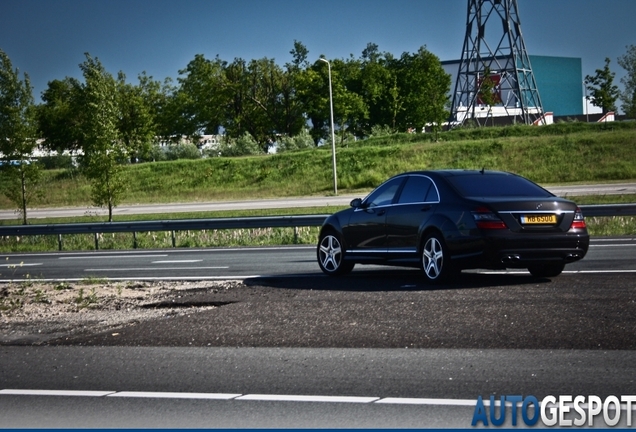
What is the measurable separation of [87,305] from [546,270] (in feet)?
20.1

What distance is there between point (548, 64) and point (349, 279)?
332 feet

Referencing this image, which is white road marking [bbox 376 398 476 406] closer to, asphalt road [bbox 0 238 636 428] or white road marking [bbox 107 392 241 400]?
asphalt road [bbox 0 238 636 428]

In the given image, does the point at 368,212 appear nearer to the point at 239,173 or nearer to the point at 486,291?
the point at 486,291

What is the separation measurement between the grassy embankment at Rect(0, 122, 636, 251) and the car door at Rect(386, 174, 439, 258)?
28.2 meters

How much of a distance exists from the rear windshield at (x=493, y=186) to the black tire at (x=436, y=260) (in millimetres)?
704

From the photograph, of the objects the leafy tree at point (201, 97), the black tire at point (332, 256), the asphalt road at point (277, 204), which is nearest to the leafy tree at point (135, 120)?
the leafy tree at point (201, 97)

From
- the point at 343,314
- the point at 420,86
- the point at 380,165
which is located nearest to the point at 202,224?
the point at 343,314

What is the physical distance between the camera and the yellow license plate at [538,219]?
11.9m

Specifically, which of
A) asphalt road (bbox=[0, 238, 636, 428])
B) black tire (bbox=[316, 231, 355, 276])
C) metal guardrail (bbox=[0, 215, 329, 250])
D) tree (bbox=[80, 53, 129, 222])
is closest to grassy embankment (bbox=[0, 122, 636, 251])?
tree (bbox=[80, 53, 129, 222])

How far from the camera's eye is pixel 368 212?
14.0 metres

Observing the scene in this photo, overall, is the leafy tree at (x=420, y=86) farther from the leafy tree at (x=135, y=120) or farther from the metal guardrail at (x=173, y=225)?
the metal guardrail at (x=173, y=225)

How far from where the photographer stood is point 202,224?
25906mm

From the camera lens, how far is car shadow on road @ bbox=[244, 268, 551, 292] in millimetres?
12578

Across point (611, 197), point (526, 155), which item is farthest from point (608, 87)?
point (611, 197)
